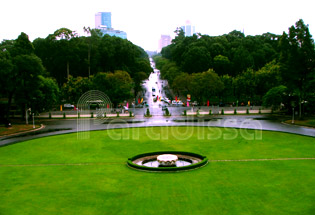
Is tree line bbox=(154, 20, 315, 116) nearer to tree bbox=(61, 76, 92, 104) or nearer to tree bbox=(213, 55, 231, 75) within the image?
tree bbox=(213, 55, 231, 75)

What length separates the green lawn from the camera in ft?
42.5

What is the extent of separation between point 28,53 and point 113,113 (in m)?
19.3

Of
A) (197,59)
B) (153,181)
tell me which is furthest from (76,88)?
(153,181)

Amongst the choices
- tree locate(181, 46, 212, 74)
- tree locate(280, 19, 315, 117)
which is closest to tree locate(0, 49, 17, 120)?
tree locate(280, 19, 315, 117)

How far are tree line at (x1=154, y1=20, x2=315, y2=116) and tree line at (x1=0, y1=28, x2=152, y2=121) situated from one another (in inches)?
585

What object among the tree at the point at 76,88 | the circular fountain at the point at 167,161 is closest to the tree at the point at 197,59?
the tree at the point at 76,88

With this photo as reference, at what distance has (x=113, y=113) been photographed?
5256 centimetres

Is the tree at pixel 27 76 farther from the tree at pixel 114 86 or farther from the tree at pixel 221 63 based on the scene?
the tree at pixel 221 63

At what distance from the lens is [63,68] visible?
69750 mm

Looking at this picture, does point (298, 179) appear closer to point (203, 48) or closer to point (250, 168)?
point (250, 168)

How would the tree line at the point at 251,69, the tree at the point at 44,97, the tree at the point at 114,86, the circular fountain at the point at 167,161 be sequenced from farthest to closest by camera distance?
the tree at the point at 114,86, the tree at the point at 44,97, the tree line at the point at 251,69, the circular fountain at the point at 167,161

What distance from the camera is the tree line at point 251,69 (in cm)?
3897

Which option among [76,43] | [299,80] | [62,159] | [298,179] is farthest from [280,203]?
[76,43]

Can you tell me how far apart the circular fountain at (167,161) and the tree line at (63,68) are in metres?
22.8
